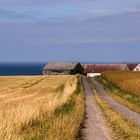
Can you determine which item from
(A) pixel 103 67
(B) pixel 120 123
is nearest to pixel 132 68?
(A) pixel 103 67

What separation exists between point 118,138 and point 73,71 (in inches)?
5170

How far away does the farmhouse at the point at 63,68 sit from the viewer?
483 feet

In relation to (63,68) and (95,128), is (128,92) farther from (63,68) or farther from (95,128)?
(63,68)

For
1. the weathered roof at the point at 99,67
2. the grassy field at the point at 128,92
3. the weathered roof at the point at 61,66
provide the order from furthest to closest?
the weathered roof at the point at 99,67, the weathered roof at the point at 61,66, the grassy field at the point at 128,92

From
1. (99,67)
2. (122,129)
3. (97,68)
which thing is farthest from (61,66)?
(122,129)

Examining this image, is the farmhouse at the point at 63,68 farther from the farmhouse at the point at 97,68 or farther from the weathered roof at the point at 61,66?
the farmhouse at the point at 97,68

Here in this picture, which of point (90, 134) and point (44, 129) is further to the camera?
point (90, 134)

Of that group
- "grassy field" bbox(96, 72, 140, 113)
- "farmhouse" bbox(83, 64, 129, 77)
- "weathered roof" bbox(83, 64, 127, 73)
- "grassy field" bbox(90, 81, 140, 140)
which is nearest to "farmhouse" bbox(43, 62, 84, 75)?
"farmhouse" bbox(83, 64, 129, 77)

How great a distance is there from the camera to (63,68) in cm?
14750

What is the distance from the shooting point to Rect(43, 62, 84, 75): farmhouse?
147 meters

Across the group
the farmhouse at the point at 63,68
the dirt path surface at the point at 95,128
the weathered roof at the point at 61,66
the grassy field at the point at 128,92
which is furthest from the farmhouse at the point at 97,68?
the dirt path surface at the point at 95,128

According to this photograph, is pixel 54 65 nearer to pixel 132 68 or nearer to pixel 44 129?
pixel 132 68

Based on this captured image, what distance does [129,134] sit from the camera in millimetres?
18062

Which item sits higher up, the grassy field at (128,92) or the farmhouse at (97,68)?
the farmhouse at (97,68)
